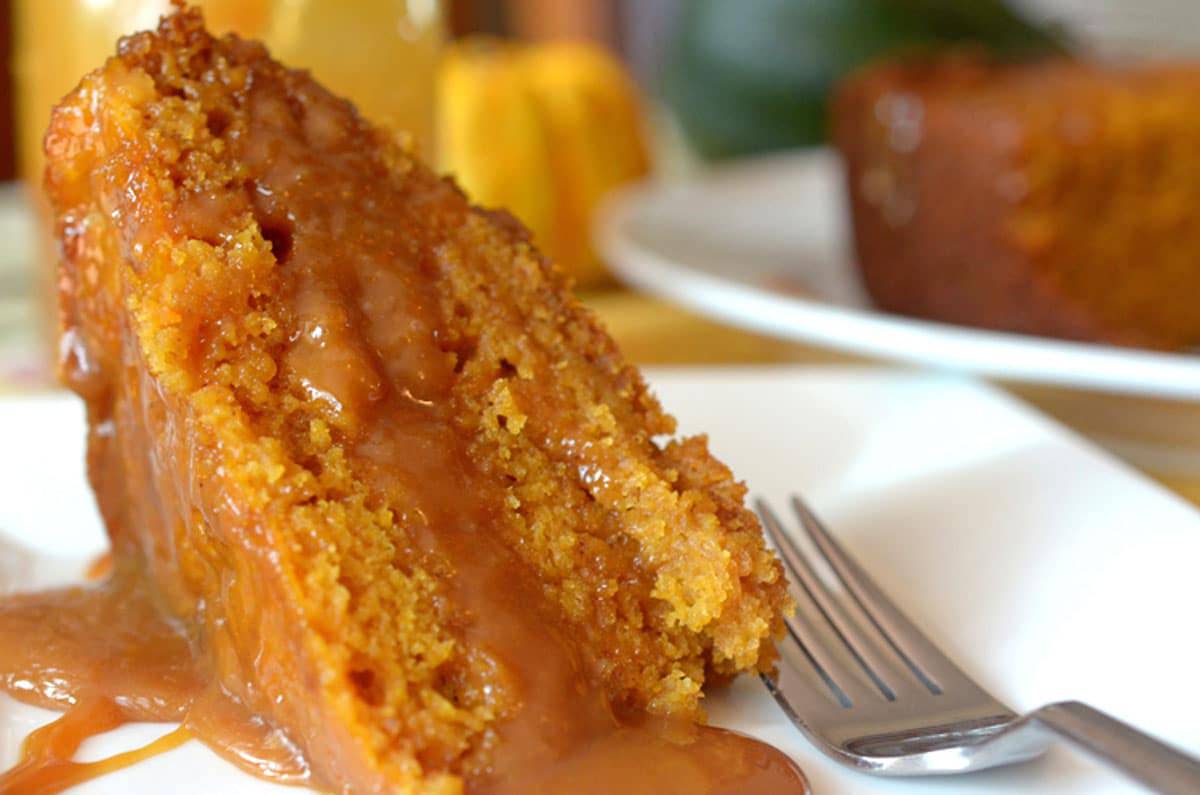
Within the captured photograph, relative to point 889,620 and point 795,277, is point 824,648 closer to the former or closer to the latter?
point 889,620

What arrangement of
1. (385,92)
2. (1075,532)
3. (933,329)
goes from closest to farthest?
(1075,532), (933,329), (385,92)

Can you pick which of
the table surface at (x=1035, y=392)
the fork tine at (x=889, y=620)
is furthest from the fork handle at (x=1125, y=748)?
the table surface at (x=1035, y=392)

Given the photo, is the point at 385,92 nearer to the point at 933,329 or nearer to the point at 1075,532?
the point at 933,329

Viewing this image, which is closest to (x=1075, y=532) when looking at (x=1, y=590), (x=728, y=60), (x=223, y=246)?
(x=223, y=246)

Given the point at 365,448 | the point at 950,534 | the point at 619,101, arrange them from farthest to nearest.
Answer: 1. the point at 619,101
2. the point at 950,534
3. the point at 365,448

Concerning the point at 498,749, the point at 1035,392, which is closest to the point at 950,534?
the point at 498,749

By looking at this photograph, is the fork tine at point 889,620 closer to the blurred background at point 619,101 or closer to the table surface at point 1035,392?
the table surface at point 1035,392
